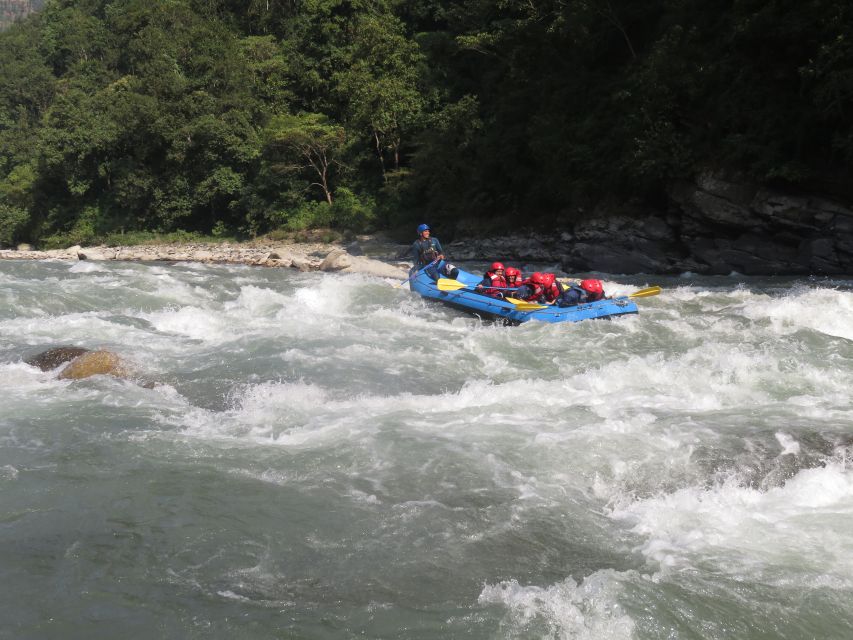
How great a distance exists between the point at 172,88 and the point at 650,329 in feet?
92.3

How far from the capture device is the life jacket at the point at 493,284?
Result: 11391mm

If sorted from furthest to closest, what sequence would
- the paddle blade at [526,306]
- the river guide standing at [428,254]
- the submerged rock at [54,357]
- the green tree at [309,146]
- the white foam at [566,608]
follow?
the green tree at [309,146]
the river guide standing at [428,254]
the paddle blade at [526,306]
the submerged rock at [54,357]
the white foam at [566,608]

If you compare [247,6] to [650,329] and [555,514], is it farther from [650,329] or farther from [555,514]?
[555,514]

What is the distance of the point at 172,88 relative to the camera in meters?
31.7

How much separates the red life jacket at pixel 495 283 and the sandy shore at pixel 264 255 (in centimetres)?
587

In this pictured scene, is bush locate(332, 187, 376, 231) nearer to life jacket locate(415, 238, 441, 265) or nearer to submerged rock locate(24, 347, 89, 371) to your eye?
life jacket locate(415, 238, 441, 265)

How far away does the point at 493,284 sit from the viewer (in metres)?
11.6

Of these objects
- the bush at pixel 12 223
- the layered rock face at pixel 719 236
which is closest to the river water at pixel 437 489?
the layered rock face at pixel 719 236

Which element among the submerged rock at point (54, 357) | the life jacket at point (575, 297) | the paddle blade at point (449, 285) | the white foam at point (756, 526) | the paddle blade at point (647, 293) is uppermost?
the white foam at point (756, 526)

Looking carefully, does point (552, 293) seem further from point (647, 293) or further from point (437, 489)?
point (437, 489)

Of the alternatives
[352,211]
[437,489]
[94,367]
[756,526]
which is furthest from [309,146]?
[756,526]

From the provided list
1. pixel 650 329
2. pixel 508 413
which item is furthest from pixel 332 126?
pixel 508 413

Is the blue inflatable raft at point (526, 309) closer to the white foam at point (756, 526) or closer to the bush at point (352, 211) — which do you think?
the white foam at point (756, 526)

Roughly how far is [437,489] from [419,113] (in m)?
21.9
